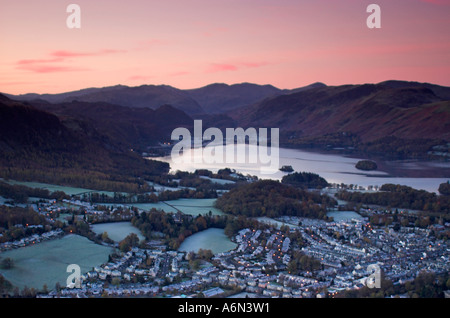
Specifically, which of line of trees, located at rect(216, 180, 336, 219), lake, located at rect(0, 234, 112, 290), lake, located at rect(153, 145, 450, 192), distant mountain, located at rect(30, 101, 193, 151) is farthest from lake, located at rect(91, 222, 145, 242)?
distant mountain, located at rect(30, 101, 193, 151)

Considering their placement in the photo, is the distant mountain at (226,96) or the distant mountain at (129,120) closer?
the distant mountain at (129,120)

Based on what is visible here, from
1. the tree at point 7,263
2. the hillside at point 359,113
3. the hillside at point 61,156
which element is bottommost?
the tree at point 7,263

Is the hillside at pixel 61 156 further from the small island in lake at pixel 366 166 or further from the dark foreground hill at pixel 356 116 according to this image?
the dark foreground hill at pixel 356 116

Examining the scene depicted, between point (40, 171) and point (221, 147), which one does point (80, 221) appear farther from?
point (221, 147)

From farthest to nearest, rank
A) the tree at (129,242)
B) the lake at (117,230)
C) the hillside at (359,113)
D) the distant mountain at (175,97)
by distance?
the distant mountain at (175,97) → the hillside at (359,113) → the lake at (117,230) → the tree at (129,242)

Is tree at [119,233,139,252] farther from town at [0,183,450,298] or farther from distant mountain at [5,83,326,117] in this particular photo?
distant mountain at [5,83,326,117]

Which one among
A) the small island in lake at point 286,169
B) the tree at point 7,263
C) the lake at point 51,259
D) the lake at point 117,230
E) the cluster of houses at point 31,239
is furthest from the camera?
the small island in lake at point 286,169

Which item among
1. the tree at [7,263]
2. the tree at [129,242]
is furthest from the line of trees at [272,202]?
the tree at [7,263]

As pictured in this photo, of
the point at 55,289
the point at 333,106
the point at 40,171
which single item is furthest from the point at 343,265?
the point at 333,106
